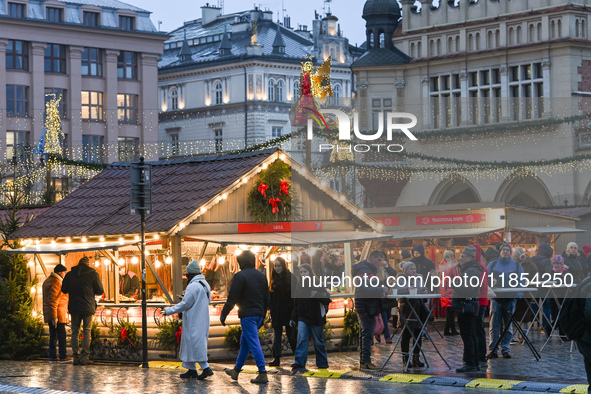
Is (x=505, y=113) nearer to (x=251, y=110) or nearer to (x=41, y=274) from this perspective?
(x=41, y=274)

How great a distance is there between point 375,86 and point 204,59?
38906mm

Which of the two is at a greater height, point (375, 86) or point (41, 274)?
point (375, 86)

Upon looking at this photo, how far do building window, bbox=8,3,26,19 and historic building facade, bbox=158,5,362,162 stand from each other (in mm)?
14060

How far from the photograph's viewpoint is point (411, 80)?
57.7 m

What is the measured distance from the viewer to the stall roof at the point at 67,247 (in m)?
21.3

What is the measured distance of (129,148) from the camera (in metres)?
82.2

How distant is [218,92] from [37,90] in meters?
17.3

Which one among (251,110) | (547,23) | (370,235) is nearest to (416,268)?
(370,235)

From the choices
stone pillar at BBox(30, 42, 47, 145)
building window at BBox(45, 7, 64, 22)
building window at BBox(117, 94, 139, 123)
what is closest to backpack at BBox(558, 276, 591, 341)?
stone pillar at BBox(30, 42, 47, 145)

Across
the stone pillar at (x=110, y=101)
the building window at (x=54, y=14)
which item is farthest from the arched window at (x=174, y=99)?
the building window at (x=54, y=14)

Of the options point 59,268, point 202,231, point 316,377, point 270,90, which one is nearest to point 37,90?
point 270,90

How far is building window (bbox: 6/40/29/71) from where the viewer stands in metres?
81.1

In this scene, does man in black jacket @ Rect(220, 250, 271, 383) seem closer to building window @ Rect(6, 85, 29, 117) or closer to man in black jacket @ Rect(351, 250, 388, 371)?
man in black jacket @ Rect(351, 250, 388, 371)

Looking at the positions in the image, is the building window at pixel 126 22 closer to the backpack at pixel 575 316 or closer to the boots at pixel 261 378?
the boots at pixel 261 378
